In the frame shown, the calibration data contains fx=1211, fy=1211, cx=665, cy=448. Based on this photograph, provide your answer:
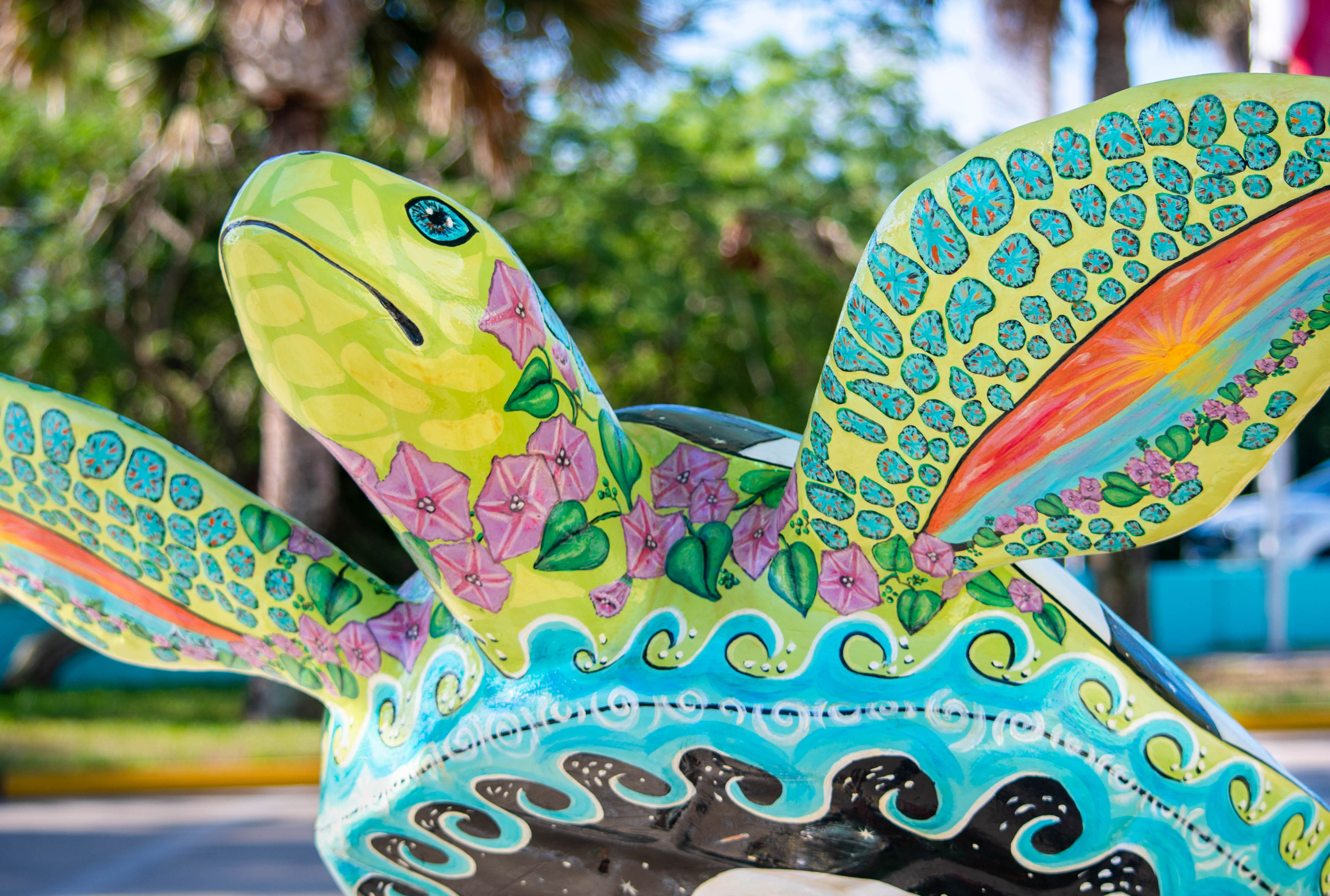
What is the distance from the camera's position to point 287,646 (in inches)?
76.8

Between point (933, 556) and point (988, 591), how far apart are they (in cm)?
13

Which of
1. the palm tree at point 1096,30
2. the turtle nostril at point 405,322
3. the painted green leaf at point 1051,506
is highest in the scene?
the palm tree at point 1096,30

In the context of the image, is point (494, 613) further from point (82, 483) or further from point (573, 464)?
point (82, 483)

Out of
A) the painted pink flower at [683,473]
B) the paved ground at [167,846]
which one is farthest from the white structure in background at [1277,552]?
the painted pink flower at [683,473]

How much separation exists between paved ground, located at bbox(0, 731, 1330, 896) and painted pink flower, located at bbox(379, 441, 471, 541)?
4236mm

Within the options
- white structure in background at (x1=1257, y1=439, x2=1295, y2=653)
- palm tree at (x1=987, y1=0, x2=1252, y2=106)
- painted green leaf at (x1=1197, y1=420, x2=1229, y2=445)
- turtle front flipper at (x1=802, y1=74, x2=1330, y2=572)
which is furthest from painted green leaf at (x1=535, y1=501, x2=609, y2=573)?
white structure in background at (x1=1257, y1=439, x2=1295, y2=653)

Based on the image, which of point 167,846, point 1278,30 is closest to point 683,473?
point 1278,30

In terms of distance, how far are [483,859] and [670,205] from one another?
953 centimetres

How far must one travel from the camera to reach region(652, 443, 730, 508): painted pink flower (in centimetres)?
180

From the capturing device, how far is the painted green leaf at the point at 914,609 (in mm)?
1642

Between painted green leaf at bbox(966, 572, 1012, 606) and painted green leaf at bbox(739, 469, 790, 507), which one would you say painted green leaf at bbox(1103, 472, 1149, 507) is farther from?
painted green leaf at bbox(739, 469, 790, 507)

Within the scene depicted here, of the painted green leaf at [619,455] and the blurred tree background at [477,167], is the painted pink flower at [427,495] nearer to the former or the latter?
the painted green leaf at [619,455]

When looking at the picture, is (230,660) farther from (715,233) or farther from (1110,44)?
(715,233)

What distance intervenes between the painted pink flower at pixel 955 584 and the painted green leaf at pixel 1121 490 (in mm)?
210
